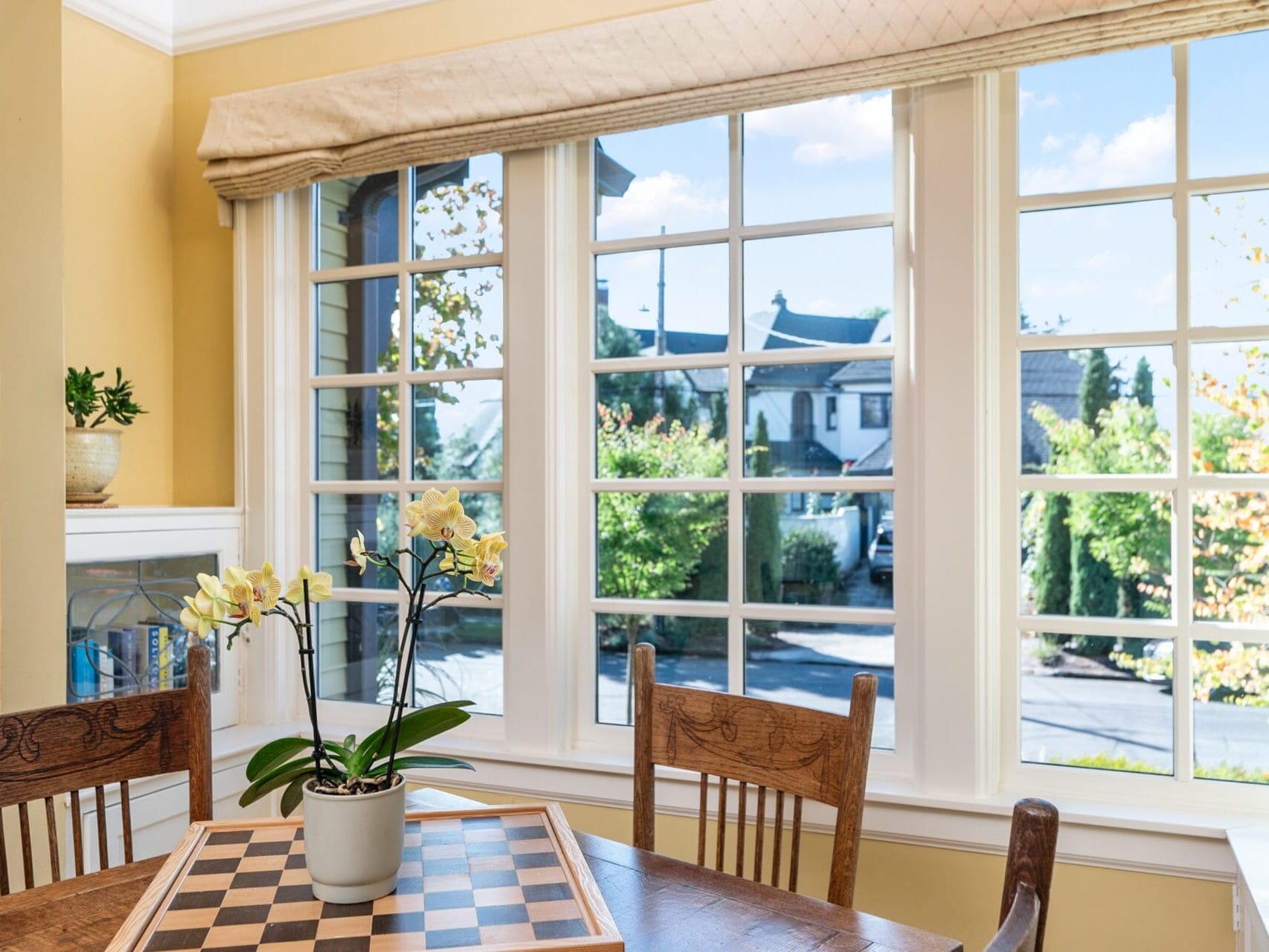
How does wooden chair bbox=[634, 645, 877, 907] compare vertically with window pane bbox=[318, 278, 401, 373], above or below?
below

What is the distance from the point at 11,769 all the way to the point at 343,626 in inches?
51.8

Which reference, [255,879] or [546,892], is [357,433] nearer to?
[255,879]

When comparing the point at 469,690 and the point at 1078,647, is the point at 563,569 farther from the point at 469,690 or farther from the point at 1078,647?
the point at 1078,647

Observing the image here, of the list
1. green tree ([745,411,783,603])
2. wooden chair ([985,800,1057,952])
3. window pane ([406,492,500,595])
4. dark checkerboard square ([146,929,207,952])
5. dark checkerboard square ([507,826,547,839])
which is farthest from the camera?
window pane ([406,492,500,595])

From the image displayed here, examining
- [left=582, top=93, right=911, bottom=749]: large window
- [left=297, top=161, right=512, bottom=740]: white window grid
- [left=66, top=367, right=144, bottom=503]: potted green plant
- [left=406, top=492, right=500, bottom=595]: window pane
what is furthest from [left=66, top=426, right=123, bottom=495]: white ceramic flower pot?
[left=582, top=93, right=911, bottom=749]: large window

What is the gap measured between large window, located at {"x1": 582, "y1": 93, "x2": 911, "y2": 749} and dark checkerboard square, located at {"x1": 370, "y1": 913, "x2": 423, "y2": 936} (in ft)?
4.19

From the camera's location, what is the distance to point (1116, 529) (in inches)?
76.8

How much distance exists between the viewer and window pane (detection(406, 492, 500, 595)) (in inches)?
97.8

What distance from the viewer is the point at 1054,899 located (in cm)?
188

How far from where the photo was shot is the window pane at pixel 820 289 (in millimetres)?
2146

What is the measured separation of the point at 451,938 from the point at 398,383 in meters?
1.84

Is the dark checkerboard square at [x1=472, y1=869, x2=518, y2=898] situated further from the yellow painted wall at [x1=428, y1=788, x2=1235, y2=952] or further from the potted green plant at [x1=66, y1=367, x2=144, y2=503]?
the potted green plant at [x1=66, y1=367, x2=144, y2=503]

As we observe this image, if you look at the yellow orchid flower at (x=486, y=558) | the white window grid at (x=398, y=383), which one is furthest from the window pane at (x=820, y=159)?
the yellow orchid flower at (x=486, y=558)

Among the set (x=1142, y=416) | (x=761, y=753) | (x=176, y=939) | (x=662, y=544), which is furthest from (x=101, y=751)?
(x=1142, y=416)
